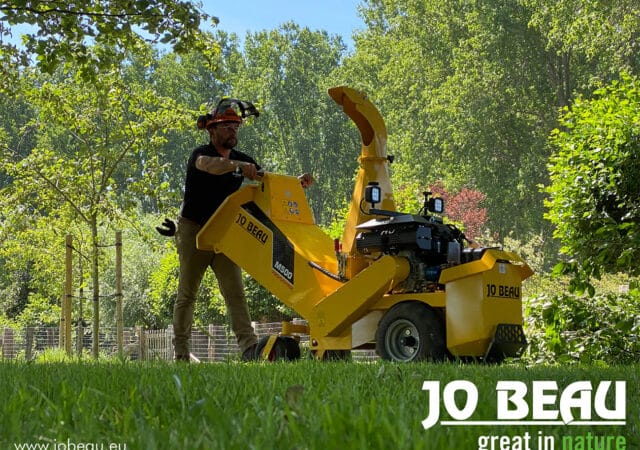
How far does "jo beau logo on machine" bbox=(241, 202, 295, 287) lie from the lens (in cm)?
864

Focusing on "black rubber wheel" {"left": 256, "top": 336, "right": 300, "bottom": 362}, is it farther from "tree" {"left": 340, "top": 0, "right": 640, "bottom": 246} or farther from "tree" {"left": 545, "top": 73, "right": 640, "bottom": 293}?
"tree" {"left": 340, "top": 0, "right": 640, "bottom": 246}

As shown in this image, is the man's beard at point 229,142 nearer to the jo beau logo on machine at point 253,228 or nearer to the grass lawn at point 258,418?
the jo beau logo on machine at point 253,228

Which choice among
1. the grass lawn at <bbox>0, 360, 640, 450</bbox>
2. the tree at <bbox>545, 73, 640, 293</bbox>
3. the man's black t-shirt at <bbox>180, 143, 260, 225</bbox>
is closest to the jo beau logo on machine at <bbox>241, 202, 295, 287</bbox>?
the man's black t-shirt at <bbox>180, 143, 260, 225</bbox>

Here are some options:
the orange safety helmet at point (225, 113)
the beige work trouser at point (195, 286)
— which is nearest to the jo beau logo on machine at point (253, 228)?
the beige work trouser at point (195, 286)

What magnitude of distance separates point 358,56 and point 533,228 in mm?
15343

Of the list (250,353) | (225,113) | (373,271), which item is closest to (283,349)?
(250,353)

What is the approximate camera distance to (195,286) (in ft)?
29.5

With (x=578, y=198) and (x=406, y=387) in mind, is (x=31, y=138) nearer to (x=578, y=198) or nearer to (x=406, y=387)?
(x=578, y=198)

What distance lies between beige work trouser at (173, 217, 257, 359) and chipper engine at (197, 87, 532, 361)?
0.61 ft

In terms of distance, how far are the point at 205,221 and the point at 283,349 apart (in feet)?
4.83

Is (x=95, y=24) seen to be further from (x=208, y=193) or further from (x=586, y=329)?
(x=586, y=329)

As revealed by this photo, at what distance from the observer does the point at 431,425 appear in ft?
8.33

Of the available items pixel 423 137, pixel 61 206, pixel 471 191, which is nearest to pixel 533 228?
pixel 471 191

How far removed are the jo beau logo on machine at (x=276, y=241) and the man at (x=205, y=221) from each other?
16.3 inches
